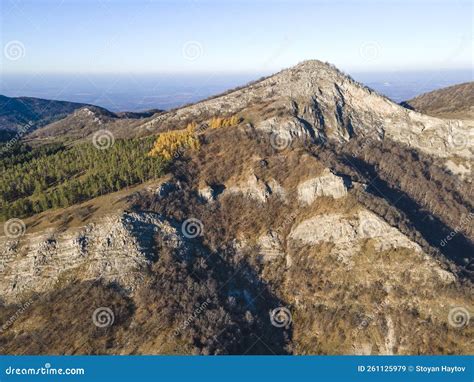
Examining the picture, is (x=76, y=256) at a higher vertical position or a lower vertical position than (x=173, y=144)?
lower

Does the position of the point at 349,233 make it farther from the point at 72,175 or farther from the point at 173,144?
the point at 72,175

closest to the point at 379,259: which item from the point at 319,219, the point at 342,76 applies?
the point at 319,219

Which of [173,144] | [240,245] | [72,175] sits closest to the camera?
[240,245]

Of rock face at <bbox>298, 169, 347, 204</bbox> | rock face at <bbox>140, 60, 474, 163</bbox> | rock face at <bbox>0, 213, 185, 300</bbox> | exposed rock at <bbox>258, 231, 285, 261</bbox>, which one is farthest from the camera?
rock face at <bbox>140, 60, 474, 163</bbox>

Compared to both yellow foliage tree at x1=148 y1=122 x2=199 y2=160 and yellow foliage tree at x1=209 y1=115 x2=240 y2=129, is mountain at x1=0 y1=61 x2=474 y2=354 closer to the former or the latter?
yellow foliage tree at x1=148 y1=122 x2=199 y2=160

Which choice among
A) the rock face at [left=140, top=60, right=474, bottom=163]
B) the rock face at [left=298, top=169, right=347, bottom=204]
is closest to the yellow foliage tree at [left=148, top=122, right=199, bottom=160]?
the rock face at [left=140, top=60, right=474, bottom=163]

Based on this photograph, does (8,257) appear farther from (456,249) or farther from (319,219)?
(456,249)

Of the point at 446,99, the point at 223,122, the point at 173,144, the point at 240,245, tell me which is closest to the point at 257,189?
the point at 240,245
